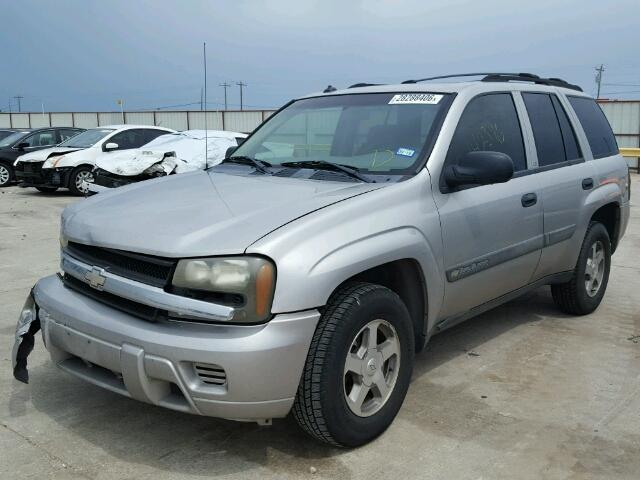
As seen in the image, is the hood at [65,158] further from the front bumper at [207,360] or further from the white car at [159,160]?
the front bumper at [207,360]

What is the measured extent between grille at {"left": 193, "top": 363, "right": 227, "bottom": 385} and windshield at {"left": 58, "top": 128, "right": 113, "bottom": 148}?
41.4ft

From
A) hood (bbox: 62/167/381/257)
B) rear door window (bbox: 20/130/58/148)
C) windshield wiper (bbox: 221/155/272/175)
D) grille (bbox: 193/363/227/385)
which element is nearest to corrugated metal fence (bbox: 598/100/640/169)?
rear door window (bbox: 20/130/58/148)

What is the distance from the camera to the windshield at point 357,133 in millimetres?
3729

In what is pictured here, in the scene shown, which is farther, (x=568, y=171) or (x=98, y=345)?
(x=568, y=171)

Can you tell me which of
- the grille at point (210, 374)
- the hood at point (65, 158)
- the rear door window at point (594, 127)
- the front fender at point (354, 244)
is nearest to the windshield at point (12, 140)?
the hood at point (65, 158)

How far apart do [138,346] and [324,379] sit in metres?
0.78

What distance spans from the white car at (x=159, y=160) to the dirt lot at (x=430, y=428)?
7.14 meters

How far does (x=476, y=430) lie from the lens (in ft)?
11.0

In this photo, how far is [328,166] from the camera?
3.77 meters

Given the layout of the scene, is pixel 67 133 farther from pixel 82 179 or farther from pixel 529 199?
pixel 529 199

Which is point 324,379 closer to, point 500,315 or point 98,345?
point 98,345

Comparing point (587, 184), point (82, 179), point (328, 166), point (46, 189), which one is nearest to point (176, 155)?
point (82, 179)

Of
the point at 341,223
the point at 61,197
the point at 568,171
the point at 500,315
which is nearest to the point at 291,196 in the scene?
the point at 341,223

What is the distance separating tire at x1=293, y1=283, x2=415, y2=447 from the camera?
2.81m
